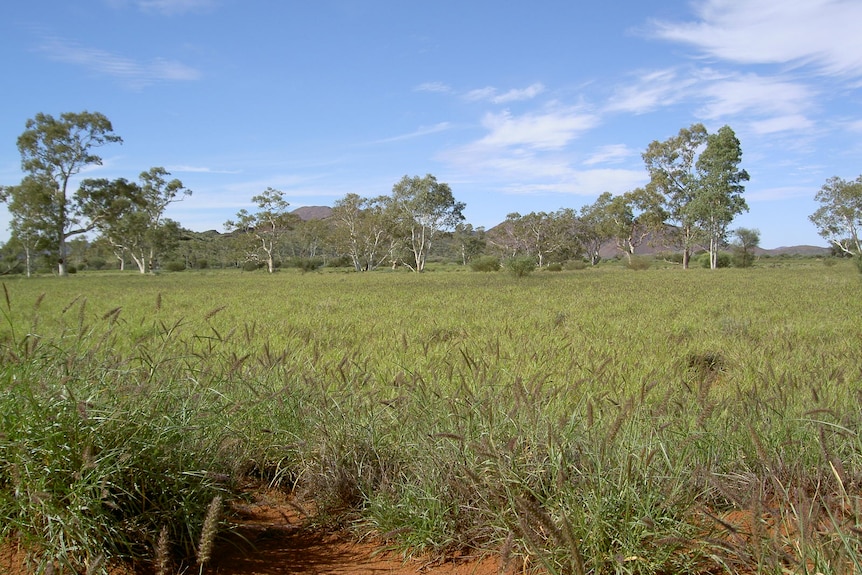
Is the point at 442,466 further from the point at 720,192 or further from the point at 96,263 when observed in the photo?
the point at 96,263

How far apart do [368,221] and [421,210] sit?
7.00 m

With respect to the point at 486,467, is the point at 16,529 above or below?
below

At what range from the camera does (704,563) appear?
215 centimetres

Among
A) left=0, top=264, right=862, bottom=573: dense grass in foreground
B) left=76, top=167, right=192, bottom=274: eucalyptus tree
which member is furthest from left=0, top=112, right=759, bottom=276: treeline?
left=0, top=264, right=862, bottom=573: dense grass in foreground

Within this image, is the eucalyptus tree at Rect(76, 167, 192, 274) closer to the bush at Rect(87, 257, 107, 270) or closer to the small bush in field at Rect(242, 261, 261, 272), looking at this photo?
the small bush in field at Rect(242, 261, 261, 272)

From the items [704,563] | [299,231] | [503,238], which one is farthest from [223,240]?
[704,563]

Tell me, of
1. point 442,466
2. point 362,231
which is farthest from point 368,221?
point 442,466

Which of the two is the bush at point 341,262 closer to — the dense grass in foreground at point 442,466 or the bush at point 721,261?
the bush at point 721,261

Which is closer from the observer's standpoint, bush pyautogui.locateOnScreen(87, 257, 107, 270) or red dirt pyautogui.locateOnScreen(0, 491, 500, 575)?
red dirt pyautogui.locateOnScreen(0, 491, 500, 575)

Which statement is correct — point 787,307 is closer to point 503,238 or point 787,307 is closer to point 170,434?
point 170,434

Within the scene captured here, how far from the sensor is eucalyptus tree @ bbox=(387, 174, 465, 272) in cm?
6038

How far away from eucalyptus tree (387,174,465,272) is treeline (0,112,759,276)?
4.4 inches

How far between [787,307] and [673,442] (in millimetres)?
9853

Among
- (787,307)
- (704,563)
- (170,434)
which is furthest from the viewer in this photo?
(787,307)
